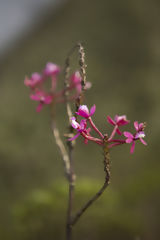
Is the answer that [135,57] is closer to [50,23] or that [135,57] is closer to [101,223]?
[50,23]

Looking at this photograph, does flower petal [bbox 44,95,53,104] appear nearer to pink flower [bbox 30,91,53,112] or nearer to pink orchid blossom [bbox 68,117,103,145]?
pink flower [bbox 30,91,53,112]

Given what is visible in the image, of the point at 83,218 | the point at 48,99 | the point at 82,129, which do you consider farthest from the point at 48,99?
the point at 83,218

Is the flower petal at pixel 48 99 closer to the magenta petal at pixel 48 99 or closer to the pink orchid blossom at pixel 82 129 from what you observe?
the magenta petal at pixel 48 99

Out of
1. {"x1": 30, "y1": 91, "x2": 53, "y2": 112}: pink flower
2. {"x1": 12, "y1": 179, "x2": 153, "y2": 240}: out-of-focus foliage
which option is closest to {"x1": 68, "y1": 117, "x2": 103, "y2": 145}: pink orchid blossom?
{"x1": 30, "y1": 91, "x2": 53, "y2": 112}: pink flower

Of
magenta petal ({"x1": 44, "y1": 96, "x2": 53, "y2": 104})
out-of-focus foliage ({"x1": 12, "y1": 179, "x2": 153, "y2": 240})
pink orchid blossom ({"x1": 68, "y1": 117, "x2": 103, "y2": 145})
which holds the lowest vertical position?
out-of-focus foliage ({"x1": 12, "y1": 179, "x2": 153, "y2": 240})

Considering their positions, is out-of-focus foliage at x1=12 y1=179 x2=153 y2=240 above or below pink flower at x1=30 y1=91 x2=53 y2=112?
below

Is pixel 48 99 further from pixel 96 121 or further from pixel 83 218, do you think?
pixel 96 121

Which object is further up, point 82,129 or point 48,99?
point 48,99

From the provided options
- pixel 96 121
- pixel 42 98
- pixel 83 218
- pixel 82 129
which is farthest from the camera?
pixel 96 121

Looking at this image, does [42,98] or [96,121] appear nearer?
[42,98]

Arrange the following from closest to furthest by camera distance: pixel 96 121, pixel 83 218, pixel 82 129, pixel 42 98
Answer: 1. pixel 82 129
2. pixel 42 98
3. pixel 83 218
4. pixel 96 121
